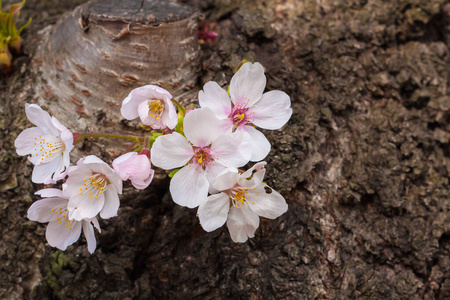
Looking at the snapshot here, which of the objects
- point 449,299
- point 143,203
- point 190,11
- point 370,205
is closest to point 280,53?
point 190,11

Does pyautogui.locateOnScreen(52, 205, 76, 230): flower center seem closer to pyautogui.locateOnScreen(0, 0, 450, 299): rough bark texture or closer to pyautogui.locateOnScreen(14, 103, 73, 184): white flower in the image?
pyautogui.locateOnScreen(14, 103, 73, 184): white flower

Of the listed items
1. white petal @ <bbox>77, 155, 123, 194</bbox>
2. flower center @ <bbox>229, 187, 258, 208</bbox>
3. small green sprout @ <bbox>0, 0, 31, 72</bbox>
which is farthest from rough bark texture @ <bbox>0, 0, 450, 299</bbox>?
white petal @ <bbox>77, 155, 123, 194</bbox>

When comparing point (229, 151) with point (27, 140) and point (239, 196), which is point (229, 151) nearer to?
point (239, 196)

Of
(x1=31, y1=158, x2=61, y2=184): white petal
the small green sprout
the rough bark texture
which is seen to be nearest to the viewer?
(x1=31, y1=158, x2=61, y2=184): white petal

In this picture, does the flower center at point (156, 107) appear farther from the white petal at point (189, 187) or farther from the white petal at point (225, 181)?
the white petal at point (225, 181)

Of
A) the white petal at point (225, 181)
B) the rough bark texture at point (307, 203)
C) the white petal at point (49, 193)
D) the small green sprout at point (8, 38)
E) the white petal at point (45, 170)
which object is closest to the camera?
the white petal at point (225, 181)

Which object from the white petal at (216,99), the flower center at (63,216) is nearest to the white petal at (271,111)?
the white petal at (216,99)
